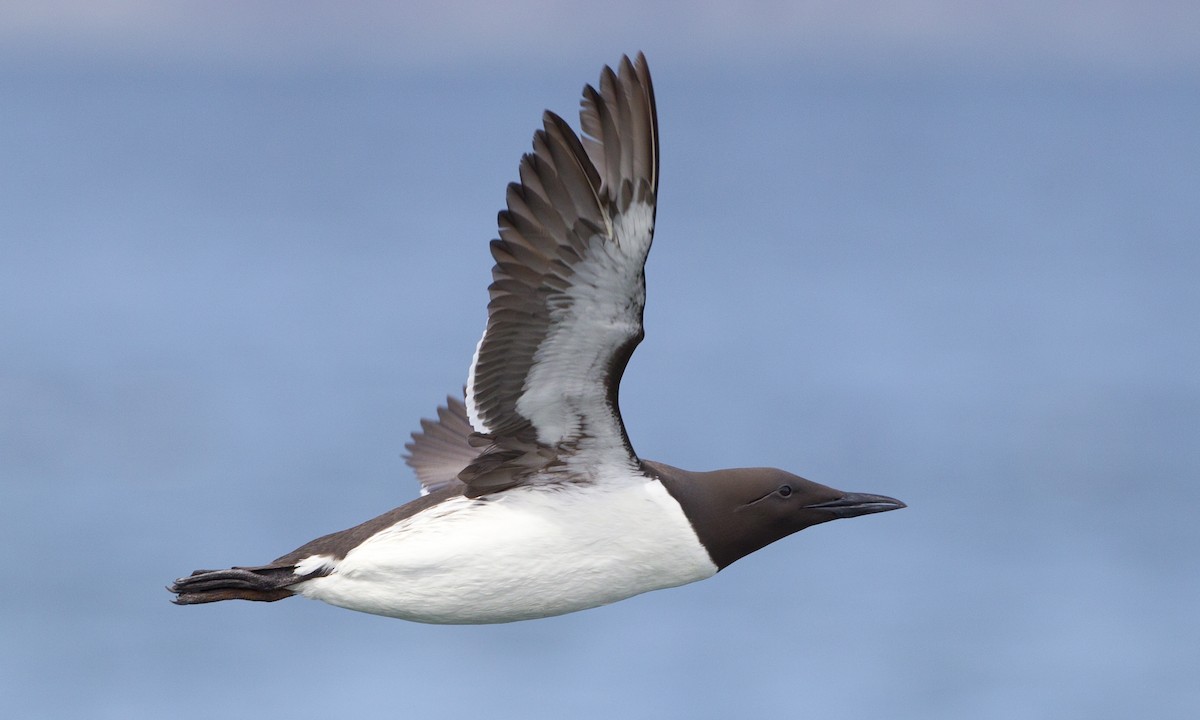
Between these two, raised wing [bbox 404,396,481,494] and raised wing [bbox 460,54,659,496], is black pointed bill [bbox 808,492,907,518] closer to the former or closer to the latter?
raised wing [bbox 460,54,659,496]

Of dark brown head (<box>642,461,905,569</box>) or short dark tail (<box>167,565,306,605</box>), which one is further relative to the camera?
dark brown head (<box>642,461,905,569</box>)

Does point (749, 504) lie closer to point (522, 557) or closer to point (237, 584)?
point (522, 557)

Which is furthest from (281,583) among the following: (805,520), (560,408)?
(805,520)

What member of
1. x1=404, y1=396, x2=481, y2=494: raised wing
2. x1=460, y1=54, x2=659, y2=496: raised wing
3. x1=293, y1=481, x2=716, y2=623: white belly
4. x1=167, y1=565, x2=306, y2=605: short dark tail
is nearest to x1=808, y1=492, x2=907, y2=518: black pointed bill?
x1=293, y1=481, x2=716, y2=623: white belly

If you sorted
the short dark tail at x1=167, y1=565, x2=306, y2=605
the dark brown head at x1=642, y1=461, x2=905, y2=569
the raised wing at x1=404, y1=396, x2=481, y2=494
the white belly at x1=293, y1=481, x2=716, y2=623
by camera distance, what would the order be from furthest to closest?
the raised wing at x1=404, y1=396, x2=481, y2=494, the dark brown head at x1=642, y1=461, x2=905, y2=569, the short dark tail at x1=167, y1=565, x2=306, y2=605, the white belly at x1=293, y1=481, x2=716, y2=623

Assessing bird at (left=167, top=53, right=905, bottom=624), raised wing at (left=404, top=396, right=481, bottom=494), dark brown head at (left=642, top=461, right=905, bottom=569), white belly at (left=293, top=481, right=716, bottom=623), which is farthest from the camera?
raised wing at (left=404, top=396, right=481, bottom=494)

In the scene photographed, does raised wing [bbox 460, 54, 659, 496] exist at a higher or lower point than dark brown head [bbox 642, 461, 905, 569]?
higher

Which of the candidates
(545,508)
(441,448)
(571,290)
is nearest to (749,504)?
(545,508)

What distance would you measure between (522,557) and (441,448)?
2.12m

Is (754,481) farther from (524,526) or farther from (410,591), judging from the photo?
(410,591)

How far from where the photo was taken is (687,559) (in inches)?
263

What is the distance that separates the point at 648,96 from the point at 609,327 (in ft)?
3.16

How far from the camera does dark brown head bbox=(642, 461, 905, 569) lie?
6.77 metres

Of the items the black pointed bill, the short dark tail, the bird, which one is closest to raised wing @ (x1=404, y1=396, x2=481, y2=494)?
the bird
